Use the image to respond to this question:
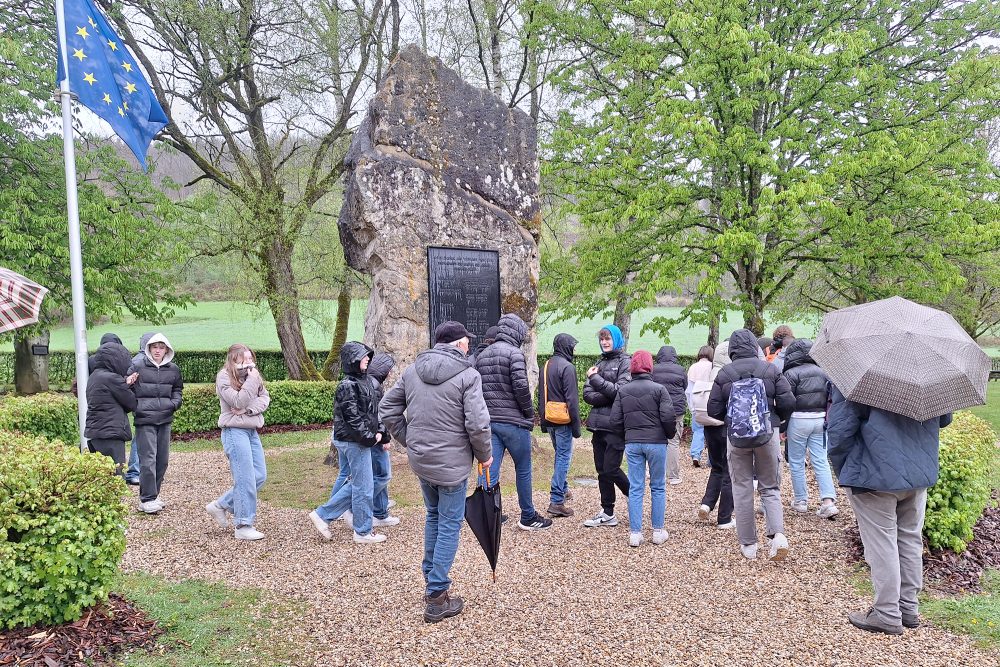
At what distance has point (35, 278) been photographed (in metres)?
13.4

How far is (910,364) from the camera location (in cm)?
387

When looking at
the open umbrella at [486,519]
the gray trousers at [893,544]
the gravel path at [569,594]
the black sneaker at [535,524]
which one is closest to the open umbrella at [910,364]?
the gray trousers at [893,544]

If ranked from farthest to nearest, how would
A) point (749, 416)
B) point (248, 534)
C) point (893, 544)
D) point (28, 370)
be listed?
point (28, 370) → point (248, 534) → point (749, 416) → point (893, 544)

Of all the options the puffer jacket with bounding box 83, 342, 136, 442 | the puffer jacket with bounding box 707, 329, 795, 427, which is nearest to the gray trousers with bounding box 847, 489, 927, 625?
the puffer jacket with bounding box 707, 329, 795, 427

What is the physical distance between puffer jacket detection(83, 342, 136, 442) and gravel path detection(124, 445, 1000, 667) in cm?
106

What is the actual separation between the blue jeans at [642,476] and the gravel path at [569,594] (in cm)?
25

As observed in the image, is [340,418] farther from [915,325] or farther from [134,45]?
[134,45]

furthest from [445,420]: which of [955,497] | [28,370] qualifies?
[28,370]

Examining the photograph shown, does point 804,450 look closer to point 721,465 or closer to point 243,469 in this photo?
point 721,465

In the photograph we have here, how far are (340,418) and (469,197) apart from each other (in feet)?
13.3

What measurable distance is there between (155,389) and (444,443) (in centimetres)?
415

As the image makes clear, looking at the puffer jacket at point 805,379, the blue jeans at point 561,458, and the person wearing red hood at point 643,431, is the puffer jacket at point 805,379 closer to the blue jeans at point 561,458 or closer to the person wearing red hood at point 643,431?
the person wearing red hood at point 643,431

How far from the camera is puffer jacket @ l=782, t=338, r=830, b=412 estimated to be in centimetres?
668

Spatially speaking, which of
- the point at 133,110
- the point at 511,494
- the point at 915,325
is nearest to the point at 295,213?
the point at 133,110
